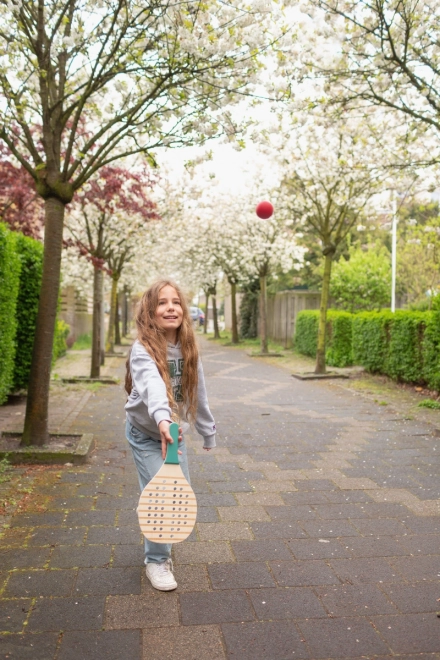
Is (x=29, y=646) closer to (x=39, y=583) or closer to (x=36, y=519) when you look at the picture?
(x=39, y=583)

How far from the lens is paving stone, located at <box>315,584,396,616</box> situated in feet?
10.5

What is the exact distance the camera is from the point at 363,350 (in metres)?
14.5

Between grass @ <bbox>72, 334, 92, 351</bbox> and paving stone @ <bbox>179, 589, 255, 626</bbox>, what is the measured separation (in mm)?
20257

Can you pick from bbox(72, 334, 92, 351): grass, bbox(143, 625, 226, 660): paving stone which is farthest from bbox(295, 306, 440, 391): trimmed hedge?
bbox(72, 334, 92, 351): grass

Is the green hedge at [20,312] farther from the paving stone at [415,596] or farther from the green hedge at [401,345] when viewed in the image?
the green hedge at [401,345]

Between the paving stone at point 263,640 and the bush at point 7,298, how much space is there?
223 inches

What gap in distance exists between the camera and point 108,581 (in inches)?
138

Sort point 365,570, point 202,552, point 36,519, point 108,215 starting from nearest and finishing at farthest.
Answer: point 365,570, point 202,552, point 36,519, point 108,215

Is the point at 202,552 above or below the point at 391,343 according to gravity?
below

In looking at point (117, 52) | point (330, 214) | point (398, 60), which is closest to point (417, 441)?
point (398, 60)

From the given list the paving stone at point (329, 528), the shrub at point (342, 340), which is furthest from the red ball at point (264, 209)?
the paving stone at point (329, 528)

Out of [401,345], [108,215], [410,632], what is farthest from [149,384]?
[108,215]

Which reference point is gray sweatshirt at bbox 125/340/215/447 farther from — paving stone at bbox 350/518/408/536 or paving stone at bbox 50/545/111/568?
paving stone at bbox 350/518/408/536

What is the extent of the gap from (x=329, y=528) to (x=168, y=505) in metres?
1.82
